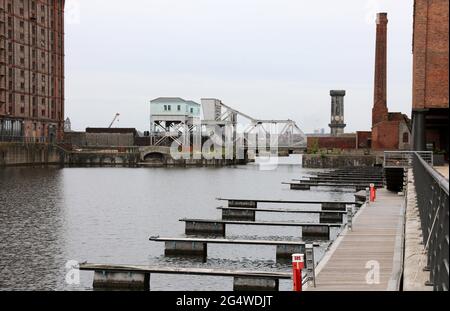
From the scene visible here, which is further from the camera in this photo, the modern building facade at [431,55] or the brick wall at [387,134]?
the brick wall at [387,134]

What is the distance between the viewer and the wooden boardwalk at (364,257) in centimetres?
1822

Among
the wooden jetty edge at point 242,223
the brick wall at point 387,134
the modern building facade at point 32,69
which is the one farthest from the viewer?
the modern building facade at point 32,69

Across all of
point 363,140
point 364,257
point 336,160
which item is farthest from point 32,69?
point 364,257

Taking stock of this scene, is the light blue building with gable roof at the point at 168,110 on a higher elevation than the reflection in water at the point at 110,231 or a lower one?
higher

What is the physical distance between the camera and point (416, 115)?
4241cm

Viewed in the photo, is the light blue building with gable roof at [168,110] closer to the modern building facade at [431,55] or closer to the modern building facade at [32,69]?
the modern building facade at [32,69]

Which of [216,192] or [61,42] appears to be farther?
[61,42]

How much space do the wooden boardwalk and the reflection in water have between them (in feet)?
9.76

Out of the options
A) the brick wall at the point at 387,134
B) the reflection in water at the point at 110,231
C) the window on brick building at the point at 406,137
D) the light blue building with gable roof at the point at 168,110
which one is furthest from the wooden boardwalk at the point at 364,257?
the light blue building with gable roof at the point at 168,110

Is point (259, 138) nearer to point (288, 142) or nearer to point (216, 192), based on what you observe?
point (288, 142)

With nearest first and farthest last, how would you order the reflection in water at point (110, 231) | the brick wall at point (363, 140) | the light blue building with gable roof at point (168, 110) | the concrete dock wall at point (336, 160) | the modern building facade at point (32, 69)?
the reflection in water at point (110, 231) < the modern building facade at point (32, 69) < the concrete dock wall at point (336, 160) < the brick wall at point (363, 140) < the light blue building with gable roof at point (168, 110)

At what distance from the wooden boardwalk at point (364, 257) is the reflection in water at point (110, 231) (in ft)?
9.76

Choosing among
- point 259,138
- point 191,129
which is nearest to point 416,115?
point 191,129
